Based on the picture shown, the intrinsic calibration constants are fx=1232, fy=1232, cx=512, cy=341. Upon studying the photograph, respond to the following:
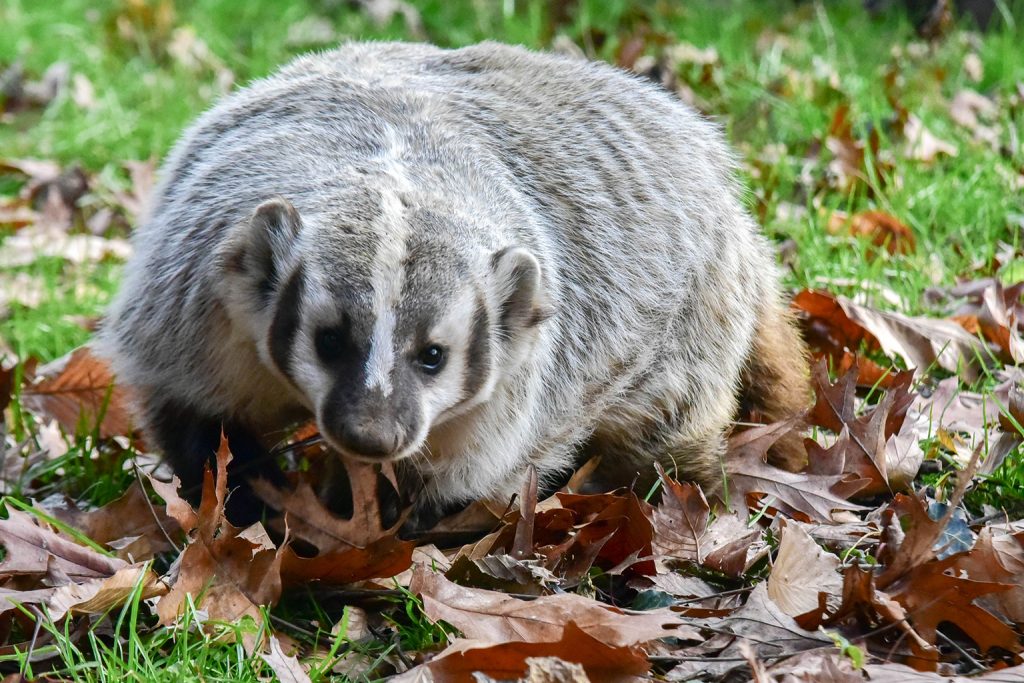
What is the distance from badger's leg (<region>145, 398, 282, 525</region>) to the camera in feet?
11.3

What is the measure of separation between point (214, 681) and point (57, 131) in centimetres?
485

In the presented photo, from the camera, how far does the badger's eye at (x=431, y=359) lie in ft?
9.70

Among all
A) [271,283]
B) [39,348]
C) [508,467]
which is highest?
[271,283]

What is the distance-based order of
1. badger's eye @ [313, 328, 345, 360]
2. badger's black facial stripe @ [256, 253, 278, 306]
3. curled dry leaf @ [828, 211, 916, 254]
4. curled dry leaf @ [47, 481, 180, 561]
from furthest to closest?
curled dry leaf @ [828, 211, 916, 254], curled dry leaf @ [47, 481, 180, 561], badger's black facial stripe @ [256, 253, 278, 306], badger's eye @ [313, 328, 345, 360]

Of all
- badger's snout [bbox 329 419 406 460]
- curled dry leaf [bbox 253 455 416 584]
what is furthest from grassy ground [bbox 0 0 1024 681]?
badger's snout [bbox 329 419 406 460]

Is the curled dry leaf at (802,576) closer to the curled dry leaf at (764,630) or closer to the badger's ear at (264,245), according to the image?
the curled dry leaf at (764,630)

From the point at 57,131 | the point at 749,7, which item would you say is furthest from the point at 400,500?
the point at 749,7

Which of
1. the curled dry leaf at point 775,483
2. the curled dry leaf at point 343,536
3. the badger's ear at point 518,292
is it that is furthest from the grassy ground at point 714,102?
the curled dry leaf at point 775,483

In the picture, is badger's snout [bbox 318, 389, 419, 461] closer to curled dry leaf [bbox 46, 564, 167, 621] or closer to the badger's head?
the badger's head

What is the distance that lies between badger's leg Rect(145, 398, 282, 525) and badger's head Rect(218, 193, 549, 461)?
0.39 meters

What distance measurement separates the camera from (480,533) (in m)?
3.51

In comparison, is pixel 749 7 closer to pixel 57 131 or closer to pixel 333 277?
pixel 57 131

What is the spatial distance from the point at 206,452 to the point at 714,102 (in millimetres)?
3807

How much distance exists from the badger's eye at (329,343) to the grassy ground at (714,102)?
633 millimetres
